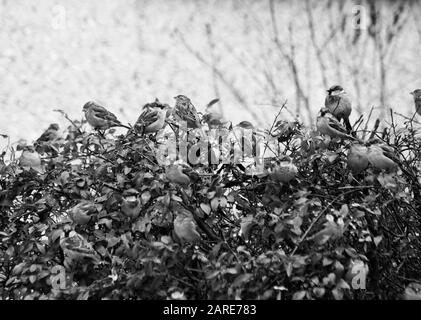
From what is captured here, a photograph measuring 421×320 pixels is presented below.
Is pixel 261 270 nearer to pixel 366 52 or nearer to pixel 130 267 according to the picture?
pixel 130 267

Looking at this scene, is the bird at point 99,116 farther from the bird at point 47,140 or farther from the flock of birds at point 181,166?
the bird at point 47,140

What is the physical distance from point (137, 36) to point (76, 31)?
43cm

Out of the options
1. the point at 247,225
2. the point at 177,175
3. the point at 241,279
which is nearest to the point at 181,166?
the point at 177,175

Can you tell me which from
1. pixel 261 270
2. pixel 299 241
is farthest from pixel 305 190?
pixel 261 270

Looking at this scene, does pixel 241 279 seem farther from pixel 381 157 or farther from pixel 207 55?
pixel 207 55

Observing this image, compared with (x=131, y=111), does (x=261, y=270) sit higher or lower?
lower

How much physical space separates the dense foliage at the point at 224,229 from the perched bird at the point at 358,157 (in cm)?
7

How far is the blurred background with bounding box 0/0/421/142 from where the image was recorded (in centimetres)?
384

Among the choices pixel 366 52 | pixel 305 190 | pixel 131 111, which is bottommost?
pixel 305 190

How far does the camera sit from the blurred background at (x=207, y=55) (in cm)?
384

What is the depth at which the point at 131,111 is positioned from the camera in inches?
151

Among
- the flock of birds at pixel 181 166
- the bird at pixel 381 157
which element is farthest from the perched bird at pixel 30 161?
the bird at pixel 381 157

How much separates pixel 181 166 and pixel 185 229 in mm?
224

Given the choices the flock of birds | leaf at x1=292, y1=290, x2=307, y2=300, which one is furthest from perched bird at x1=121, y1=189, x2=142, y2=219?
leaf at x1=292, y1=290, x2=307, y2=300
